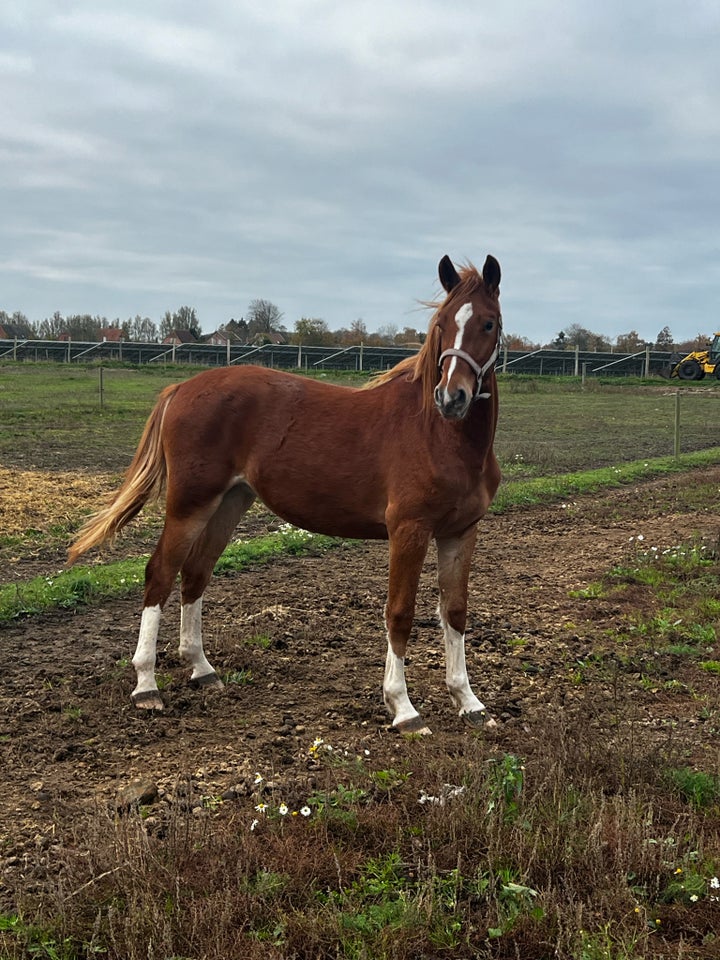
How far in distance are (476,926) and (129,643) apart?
409 cm

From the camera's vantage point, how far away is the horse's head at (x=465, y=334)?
4277 mm

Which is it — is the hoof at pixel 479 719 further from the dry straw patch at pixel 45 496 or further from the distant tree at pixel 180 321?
the distant tree at pixel 180 321

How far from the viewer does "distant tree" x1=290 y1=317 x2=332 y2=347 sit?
5744 cm

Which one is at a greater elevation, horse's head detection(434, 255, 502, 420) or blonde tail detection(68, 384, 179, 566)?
Answer: horse's head detection(434, 255, 502, 420)

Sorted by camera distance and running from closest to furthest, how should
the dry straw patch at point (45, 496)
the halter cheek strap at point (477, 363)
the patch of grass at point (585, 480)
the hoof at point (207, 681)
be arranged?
the halter cheek strap at point (477, 363)
the hoof at point (207, 681)
the dry straw patch at point (45, 496)
the patch of grass at point (585, 480)

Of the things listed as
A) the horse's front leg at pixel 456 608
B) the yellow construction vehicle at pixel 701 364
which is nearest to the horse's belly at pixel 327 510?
the horse's front leg at pixel 456 608

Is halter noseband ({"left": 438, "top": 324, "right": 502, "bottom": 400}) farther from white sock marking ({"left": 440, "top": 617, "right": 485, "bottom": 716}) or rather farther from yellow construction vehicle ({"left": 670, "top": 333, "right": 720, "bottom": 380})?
Answer: yellow construction vehicle ({"left": 670, "top": 333, "right": 720, "bottom": 380})

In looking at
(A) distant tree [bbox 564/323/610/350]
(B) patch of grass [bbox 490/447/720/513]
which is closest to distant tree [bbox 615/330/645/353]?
(A) distant tree [bbox 564/323/610/350]

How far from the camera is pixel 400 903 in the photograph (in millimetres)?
2717

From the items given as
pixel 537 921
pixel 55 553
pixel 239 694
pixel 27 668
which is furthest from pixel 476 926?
pixel 55 553

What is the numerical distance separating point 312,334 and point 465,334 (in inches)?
2225

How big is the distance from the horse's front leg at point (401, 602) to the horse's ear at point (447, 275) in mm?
1458

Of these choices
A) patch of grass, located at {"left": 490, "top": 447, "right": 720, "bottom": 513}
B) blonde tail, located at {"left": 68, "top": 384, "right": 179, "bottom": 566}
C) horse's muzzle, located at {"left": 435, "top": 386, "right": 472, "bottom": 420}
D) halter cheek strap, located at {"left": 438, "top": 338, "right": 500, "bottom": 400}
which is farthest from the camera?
patch of grass, located at {"left": 490, "top": 447, "right": 720, "bottom": 513}

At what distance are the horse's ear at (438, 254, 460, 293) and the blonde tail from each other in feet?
6.93
